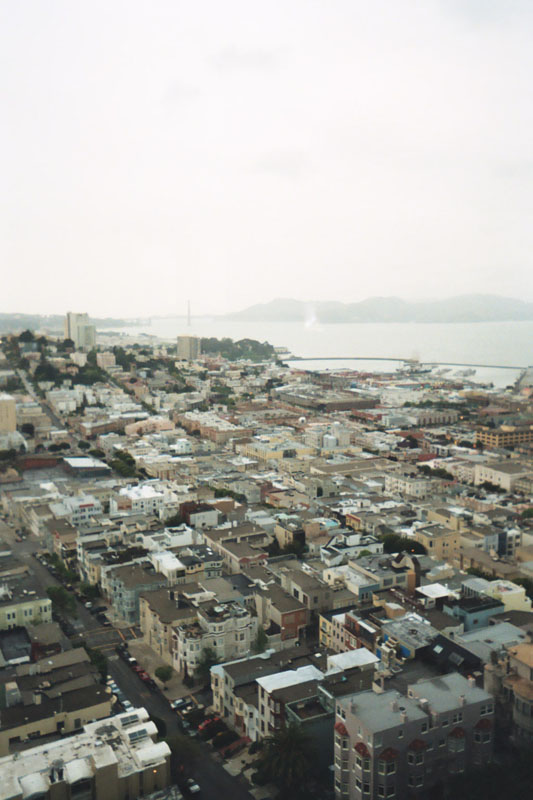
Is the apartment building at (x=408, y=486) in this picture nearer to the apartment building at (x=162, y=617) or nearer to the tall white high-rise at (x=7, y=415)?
the apartment building at (x=162, y=617)

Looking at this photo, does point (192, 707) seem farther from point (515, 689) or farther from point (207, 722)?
point (515, 689)

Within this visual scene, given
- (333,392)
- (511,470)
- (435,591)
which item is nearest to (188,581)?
(435,591)

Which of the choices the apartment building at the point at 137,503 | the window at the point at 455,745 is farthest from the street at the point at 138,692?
the apartment building at the point at 137,503

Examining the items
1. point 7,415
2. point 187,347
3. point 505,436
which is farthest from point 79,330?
point 505,436

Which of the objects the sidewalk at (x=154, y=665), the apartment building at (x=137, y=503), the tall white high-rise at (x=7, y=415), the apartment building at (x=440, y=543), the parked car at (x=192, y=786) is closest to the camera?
the parked car at (x=192, y=786)

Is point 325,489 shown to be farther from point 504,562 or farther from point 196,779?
point 196,779

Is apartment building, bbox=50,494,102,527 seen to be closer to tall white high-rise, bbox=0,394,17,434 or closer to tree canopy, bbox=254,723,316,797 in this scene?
tree canopy, bbox=254,723,316,797
